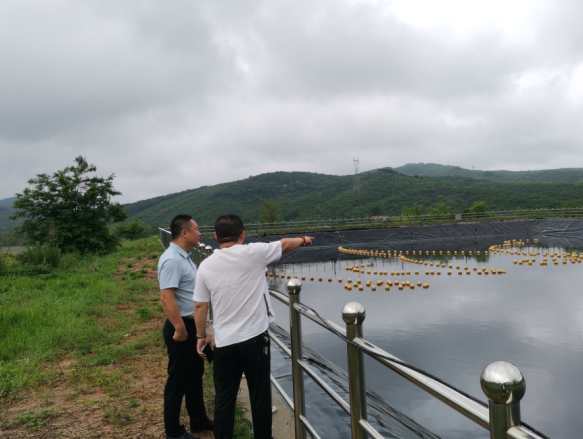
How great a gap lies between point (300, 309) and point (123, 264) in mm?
12620

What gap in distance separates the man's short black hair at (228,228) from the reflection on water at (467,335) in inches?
85.1

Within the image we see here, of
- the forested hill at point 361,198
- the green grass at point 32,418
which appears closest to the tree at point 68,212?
the green grass at point 32,418

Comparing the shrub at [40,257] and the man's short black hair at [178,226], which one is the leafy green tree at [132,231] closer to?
the shrub at [40,257]

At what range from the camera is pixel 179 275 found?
2439 mm

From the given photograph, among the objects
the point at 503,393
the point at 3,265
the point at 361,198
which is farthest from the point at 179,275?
the point at 361,198

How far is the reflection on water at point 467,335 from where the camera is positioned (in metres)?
4.14

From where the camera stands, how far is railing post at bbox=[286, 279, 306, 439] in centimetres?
223

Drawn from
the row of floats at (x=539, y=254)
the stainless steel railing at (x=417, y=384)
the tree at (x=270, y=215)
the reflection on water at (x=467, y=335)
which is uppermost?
the tree at (x=270, y=215)

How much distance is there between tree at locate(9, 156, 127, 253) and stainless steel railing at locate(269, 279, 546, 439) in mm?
16431

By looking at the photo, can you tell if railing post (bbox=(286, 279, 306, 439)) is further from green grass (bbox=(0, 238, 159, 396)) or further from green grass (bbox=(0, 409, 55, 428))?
green grass (bbox=(0, 238, 159, 396))

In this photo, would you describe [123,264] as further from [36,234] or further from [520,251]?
[520,251]

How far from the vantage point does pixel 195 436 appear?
8.44 feet

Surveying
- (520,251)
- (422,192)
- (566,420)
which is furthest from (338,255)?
(422,192)

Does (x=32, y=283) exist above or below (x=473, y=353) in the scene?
above
